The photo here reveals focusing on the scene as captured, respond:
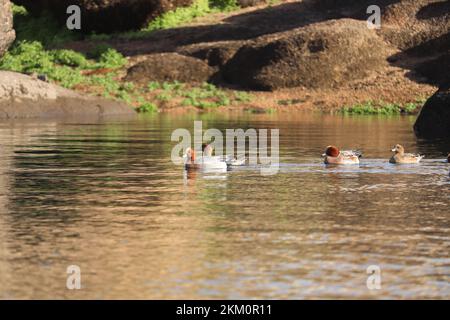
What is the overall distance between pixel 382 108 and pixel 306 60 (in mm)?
5805

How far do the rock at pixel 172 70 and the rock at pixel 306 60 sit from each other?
123 centimetres

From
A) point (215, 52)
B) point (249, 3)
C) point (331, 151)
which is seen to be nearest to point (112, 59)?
point (215, 52)

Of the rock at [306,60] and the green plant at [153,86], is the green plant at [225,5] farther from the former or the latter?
the green plant at [153,86]

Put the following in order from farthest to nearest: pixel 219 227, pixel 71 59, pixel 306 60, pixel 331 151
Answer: pixel 71 59 → pixel 306 60 → pixel 331 151 → pixel 219 227

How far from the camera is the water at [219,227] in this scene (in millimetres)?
12984

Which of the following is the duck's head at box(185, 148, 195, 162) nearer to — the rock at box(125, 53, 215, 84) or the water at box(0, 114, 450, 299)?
the water at box(0, 114, 450, 299)

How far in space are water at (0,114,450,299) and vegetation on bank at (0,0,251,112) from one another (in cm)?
2760

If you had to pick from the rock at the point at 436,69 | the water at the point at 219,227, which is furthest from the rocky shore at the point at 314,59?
the water at the point at 219,227

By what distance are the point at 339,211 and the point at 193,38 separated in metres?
48.4

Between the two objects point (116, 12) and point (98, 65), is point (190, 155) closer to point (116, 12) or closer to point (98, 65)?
point (98, 65)

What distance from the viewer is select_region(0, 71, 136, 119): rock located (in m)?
49.0

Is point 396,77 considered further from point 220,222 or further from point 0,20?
point 220,222

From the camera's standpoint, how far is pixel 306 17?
68.8 meters

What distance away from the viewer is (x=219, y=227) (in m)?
16.8
